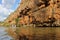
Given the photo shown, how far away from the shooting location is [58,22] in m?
102

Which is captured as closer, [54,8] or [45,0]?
[54,8]

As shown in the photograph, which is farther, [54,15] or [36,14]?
[36,14]

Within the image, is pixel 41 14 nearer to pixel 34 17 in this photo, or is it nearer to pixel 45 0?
pixel 34 17

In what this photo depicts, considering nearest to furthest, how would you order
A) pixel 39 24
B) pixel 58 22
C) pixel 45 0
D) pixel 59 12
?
pixel 58 22 < pixel 59 12 < pixel 39 24 < pixel 45 0

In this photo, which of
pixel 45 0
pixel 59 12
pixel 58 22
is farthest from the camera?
pixel 45 0

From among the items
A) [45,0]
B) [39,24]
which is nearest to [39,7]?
[45,0]

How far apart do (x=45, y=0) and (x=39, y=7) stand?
22.0 ft

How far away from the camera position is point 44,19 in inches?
4471

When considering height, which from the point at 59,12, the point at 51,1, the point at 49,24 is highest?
the point at 51,1

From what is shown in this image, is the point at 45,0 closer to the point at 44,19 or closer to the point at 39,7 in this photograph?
the point at 39,7

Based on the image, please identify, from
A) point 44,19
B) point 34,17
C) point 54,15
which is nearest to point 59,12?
point 54,15

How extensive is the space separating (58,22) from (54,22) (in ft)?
11.9

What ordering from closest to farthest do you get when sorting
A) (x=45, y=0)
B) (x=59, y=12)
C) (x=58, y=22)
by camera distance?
(x=58, y=22) < (x=59, y=12) < (x=45, y=0)

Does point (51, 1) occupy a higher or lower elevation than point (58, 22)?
higher
